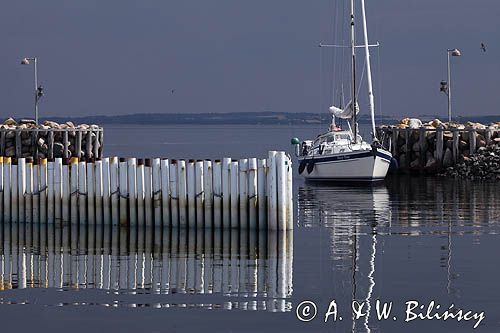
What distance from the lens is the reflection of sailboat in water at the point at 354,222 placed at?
20.9 metres

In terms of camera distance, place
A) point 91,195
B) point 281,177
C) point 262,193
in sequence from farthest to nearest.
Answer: point 91,195
point 262,193
point 281,177

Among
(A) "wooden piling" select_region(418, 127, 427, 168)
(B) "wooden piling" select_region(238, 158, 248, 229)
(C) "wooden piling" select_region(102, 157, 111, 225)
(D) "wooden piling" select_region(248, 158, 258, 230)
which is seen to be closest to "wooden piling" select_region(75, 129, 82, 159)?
(A) "wooden piling" select_region(418, 127, 427, 168)

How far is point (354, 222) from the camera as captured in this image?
3294 centimetres

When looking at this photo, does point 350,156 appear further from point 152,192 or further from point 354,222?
point 152,192

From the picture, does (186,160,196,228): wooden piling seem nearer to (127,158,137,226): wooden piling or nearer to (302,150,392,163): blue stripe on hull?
(127,158,137,226): wooden piling

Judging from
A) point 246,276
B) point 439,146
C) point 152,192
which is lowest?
point 246,276

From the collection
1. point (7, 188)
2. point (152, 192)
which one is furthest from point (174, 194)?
point (7, 188)

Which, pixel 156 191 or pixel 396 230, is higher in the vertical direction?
pixel 156 191

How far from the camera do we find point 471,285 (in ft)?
68.5

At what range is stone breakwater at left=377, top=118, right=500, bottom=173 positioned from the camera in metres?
58.8

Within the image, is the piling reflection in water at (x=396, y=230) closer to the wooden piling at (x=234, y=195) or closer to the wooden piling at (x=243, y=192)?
the wooden piling at (x=243, y=192)

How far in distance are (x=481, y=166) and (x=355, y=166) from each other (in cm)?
672

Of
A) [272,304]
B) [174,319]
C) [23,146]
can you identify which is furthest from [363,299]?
[23,146]

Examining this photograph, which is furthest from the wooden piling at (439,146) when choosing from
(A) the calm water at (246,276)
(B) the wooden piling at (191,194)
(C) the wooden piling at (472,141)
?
(B) the wooden piling at (191,194)
